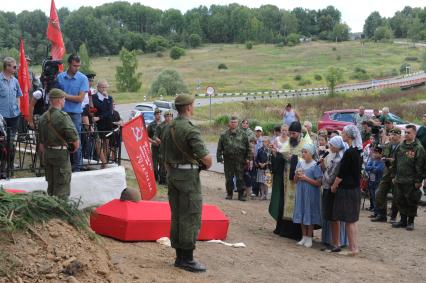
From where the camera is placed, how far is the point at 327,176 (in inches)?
366

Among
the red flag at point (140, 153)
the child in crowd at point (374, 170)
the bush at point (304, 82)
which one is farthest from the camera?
the bush at point (304, 82)

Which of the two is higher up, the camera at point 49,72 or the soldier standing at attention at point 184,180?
the camera at point 49,72

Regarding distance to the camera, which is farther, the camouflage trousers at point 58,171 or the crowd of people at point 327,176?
the crowd of people at point 327,176

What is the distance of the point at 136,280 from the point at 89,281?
700 millimetres

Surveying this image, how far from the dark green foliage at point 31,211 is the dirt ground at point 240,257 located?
0.37 feet

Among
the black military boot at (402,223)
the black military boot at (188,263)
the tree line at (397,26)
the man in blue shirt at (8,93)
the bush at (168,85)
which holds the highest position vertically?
the tree line at (397,26)

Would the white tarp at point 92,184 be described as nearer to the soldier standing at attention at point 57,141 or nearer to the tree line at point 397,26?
the soldier standing at attention at point 57,141

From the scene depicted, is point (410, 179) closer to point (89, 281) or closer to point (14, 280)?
point (89, 281)

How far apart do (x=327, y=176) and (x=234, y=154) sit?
420 cm

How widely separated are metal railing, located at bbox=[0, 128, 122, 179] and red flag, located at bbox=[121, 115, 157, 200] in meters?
0.55

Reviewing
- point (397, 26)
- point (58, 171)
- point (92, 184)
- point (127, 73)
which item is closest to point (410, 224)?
point (92, 184)

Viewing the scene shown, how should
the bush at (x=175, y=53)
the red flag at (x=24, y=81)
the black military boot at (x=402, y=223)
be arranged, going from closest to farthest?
the black military boot at (x=402, y=223), the red flag at (x=24, y=81), the bush at (x=175, y=53)

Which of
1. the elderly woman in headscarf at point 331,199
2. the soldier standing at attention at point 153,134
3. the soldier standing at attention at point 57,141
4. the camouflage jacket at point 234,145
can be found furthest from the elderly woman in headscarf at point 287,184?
the soldier standing at attention at point 153,134

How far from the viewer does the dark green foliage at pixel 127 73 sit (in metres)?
74.0
